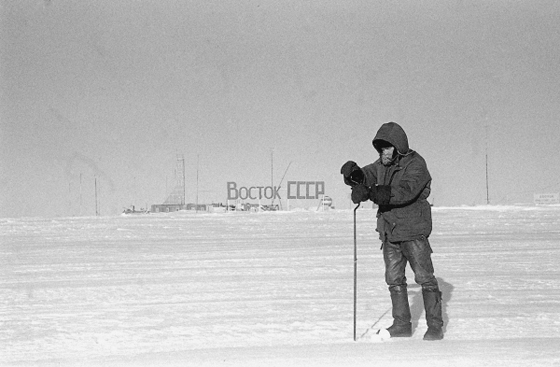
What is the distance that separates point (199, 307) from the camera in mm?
6980

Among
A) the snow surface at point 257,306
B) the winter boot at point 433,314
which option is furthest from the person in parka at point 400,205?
the snow surface at point 257,306

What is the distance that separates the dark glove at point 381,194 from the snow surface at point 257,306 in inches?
40.3

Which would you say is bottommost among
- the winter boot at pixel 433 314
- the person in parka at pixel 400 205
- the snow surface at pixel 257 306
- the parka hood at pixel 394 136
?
the snow surface at pixel 257 306

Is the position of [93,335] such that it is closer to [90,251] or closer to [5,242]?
[90,251]

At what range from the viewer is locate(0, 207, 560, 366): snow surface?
4.97 metres

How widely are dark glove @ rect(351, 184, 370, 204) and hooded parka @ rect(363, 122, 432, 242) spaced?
7.0 inches

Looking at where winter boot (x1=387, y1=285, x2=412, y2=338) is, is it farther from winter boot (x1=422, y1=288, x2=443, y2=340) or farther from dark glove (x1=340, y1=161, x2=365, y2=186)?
dark glove (x1=340, y1=161, x2=365, y2=186)

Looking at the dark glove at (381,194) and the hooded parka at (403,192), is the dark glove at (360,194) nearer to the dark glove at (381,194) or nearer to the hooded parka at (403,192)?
the dark glove at (381,194)

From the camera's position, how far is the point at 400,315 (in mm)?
5523

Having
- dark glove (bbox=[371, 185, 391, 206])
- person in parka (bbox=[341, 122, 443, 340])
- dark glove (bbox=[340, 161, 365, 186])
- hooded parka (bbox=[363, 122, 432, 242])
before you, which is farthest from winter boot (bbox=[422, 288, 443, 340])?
dark glove (bbox=[340, 161, 365, 186])

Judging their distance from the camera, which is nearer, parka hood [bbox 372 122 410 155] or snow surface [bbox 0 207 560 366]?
snow surface [bbox 0 207 560 366]

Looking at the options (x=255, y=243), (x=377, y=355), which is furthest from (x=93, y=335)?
(x=255, y=243)

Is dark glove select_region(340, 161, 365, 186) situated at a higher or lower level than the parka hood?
lower

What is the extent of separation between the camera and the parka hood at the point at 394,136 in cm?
515
